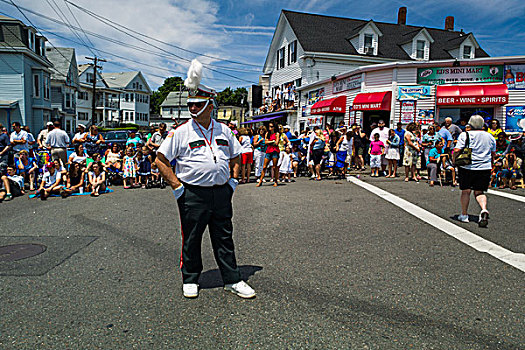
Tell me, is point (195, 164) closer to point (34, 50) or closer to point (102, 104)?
point (34, 50)

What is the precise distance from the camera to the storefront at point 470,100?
1639 centimetres

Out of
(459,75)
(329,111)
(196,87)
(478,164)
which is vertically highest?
(459,75)

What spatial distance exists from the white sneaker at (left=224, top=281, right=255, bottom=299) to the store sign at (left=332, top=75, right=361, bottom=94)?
1782 centimetres

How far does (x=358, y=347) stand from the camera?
115 inches

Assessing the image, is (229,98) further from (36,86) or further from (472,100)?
(472,100)

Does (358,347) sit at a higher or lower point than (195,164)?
lower

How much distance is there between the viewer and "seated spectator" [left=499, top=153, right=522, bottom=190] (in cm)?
1107

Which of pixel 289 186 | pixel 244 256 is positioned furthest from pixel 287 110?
pixel 244 256

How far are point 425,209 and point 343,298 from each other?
499cm

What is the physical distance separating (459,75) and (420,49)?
14.3 m

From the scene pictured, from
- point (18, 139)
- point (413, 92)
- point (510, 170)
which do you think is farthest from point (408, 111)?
point (18, 139)

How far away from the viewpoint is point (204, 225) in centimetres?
389

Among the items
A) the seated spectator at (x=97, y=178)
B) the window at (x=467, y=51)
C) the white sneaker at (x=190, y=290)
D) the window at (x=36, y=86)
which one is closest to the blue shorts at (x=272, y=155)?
the seated spectator at (x=97, y=178)

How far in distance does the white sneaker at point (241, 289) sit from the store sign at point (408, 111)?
625 inches
